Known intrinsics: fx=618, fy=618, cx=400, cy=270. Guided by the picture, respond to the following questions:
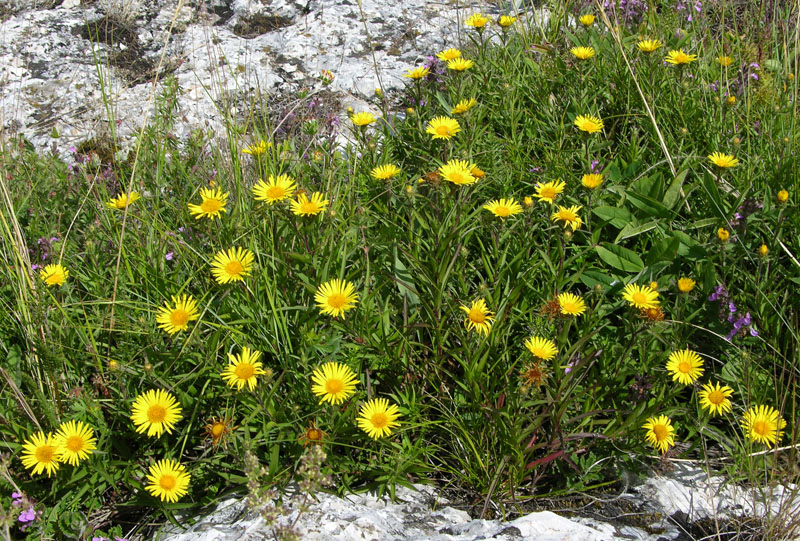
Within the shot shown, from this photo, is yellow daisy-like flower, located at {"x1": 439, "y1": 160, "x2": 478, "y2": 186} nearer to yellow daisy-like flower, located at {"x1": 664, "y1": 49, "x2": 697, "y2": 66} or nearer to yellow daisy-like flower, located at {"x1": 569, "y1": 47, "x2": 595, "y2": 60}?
yellow daisy-like flower, located at {"x1": 569, "y1": 47, "x2": 595, "y2": 60}

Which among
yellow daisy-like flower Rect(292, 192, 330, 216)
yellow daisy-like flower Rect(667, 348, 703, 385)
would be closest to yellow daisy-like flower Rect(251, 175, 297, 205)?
yellow daisy-like flower Rect(292, 192, 330, 216)

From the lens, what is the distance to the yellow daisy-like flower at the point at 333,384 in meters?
1.54

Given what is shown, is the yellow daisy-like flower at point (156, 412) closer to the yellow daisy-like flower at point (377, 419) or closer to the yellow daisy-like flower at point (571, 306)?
the yellow daisy-like flower at point (377, 419)

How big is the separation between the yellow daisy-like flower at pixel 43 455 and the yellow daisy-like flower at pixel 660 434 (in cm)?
146

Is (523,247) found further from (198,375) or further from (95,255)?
(95,255)

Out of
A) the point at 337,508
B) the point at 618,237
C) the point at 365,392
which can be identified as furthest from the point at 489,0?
the point at 337,508

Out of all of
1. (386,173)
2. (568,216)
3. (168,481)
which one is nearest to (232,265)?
(168,481)

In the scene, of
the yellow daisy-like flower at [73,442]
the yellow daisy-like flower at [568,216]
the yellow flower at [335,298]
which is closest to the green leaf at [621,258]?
the yellow daisy-like flower at [568,216]

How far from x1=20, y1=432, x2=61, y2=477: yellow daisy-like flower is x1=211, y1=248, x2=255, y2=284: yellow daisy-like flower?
57cm

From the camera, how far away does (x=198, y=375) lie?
5.33 ft

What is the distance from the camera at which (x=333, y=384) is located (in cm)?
156

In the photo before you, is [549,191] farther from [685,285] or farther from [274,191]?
[274,191]

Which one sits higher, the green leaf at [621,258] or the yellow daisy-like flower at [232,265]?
the yellow daisy-like flower at [232,265]

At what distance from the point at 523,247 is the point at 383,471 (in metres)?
0.83
